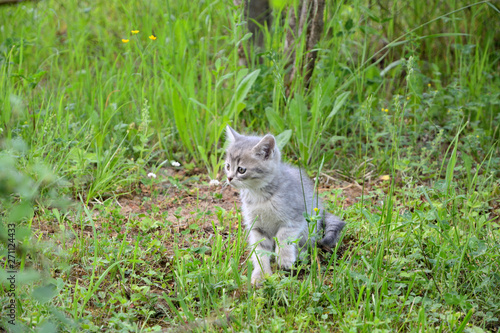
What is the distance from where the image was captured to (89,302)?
2734mm

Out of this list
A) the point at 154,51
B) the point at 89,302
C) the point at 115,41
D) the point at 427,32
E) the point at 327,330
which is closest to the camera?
the point at 327,330

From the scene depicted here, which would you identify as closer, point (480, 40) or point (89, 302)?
point (89, 302)

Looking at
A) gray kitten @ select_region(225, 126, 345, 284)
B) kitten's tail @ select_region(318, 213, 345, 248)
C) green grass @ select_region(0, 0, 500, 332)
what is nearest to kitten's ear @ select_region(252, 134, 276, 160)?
gray kitten @ select_region(225, 126, 345, 284)

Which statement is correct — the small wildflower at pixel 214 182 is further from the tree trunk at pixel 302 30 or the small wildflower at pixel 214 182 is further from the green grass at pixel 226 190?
the tree trunk at pixel 302 30

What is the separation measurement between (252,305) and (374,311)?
65 centimetres

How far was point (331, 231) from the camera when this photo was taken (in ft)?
10.7

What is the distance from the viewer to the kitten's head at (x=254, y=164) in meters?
3.44

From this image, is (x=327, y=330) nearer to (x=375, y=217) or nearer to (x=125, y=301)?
(x=375, y=217)

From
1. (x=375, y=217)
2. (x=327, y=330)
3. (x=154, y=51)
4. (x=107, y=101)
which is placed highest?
(x=154, y=51)

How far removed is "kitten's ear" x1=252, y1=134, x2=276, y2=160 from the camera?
3.48 m

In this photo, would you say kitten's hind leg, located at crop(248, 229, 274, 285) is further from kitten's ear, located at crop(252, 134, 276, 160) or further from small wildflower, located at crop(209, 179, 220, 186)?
small wildflower, located at crop(209, 179, 220, 186)

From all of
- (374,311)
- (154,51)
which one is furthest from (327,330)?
(154,51)

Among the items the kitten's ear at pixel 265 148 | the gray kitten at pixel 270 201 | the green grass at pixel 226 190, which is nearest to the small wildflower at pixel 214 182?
the green grass at pixel 226 190

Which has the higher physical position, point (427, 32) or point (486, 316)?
point (427, 32)
